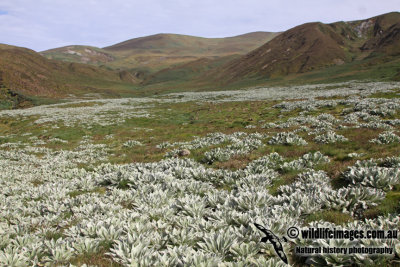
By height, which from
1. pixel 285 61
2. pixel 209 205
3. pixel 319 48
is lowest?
pixel 209 205

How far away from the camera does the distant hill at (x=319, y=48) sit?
397 ft

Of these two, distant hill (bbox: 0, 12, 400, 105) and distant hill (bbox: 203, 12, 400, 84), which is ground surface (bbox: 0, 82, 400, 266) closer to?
distant hill (bbox: 0, 12, 400, 105)

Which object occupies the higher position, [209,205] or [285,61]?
[285,61]

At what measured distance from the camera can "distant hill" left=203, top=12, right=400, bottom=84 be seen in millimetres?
121000

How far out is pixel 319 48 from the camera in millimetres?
135125

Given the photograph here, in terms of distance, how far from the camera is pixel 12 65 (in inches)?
3150

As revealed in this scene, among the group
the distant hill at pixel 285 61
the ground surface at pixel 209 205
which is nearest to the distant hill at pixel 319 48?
the distant hill at pixel 285 61

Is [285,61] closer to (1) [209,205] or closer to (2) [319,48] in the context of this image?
(2) [319,48]

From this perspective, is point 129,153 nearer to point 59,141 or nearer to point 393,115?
point 59,141

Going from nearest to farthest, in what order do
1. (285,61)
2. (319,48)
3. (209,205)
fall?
(209,205), (319,48), (285,61)

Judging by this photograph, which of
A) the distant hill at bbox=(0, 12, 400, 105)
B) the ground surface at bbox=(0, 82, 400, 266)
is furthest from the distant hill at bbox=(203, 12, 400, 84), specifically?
the ground surface at bbox=(0, 82, 400, 266)

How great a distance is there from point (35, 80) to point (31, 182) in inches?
3559

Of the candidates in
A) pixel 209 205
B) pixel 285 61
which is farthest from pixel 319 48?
pixel 209 205

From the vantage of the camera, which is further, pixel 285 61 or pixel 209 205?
pixel 285 61
